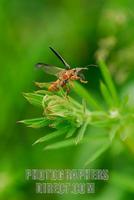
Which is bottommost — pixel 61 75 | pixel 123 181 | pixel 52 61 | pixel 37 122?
pixel 123 181

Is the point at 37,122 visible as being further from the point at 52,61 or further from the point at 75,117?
the point at 52,61

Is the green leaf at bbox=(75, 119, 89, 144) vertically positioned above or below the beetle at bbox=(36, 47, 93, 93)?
below

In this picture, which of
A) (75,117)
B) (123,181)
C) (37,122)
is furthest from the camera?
(123,181)

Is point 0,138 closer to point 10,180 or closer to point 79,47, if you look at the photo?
point 10,180

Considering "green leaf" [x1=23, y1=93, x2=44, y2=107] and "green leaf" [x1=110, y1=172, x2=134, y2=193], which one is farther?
"green leaf" [x1=110, y1=172, x2=134, y2=193]

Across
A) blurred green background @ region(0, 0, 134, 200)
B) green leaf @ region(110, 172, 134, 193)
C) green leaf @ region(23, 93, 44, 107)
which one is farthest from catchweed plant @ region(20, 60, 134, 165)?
blurred green background @ region(0, 0, 134, 200)

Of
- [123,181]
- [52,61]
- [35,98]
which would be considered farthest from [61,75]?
[52,61]

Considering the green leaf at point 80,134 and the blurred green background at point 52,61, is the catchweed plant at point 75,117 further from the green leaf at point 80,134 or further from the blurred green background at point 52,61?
the blurred green background at point 52,61

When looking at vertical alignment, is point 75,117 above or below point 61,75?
below

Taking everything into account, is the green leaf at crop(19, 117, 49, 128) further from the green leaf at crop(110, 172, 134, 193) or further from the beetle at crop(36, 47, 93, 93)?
the green leaf at crop(110, 172, 134, 193)

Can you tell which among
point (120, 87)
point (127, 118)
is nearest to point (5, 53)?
point (120, 87)
